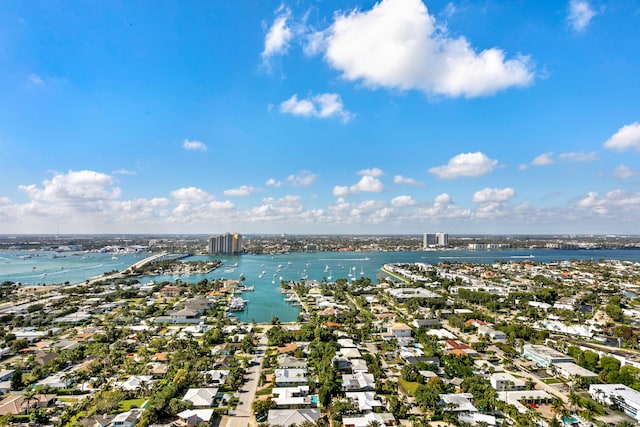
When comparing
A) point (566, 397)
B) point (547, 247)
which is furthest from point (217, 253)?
point (547, 247)

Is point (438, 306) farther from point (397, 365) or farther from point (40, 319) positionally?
point (40, 319)

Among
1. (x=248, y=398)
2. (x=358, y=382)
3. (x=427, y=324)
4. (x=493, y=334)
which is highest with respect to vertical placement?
(x=358, y=382)

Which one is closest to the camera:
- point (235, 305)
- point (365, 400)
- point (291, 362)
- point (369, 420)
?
point (369, 420)

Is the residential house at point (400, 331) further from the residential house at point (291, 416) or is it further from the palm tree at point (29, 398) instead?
the palm tree at point (29, 398)

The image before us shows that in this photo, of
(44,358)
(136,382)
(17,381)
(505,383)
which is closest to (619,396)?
(505,383)

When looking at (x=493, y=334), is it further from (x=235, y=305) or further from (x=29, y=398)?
(x=29, y=398)

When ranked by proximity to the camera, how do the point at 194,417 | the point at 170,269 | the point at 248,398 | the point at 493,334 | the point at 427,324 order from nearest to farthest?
the point at 194,417 < the point at 248,398 < the point at 493,334 < the point at 427,324 < the point at 170,269
